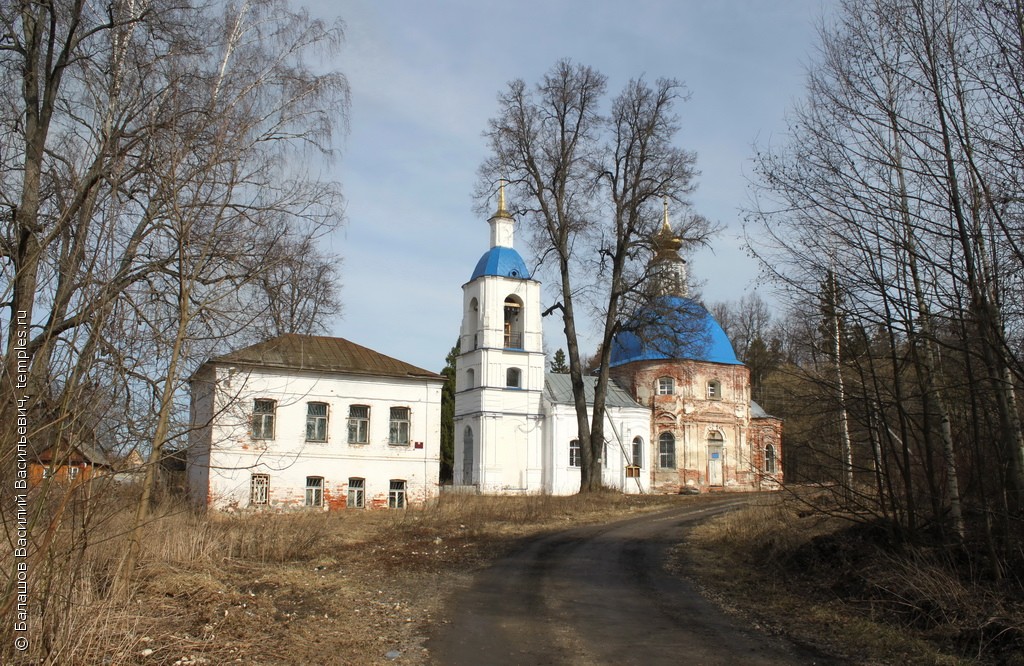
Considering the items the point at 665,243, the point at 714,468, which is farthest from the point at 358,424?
the point at 714,468

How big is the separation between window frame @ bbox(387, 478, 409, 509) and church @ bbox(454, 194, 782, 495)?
1113 cm

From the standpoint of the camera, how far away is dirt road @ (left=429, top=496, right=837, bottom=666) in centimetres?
823

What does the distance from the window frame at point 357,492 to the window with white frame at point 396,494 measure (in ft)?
2.66

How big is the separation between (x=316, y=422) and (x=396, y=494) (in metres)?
3.51

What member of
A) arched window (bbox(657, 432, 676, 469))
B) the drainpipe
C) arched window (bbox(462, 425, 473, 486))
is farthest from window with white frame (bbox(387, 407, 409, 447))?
arched window (bbox(657, 432, 676, 469))

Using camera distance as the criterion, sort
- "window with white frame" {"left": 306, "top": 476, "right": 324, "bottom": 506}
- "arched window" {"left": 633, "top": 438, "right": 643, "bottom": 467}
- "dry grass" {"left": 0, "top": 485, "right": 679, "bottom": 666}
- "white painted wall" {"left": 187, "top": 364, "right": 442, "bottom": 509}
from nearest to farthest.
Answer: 1. "dry grass" {"left": 0, "top": 485, "right": 679, "bottom": 666}
2. "white painted wall" {"left": 187, "top": 364, "right": 442, "bottom": 509}
3. "window with white frame" {"left": 306, "top": 476, "right": 324, "bottom": 506}
4. "arched window" {"left": 633, "top": 438, "right": 643, "bottom": 467}

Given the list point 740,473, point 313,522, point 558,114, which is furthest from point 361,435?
point 740,473

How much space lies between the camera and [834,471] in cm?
1194

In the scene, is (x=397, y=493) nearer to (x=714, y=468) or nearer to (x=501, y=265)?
(x=501, y=265)

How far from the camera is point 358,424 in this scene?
27.8 metres

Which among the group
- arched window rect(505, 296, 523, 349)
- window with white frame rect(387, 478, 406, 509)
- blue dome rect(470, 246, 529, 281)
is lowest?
window with white frame rect(387, 478, 406, 509)

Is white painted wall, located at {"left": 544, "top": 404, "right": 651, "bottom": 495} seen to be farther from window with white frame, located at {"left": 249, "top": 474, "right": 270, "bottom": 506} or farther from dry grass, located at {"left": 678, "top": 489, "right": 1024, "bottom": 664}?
dry grass, located at {"left": 678, "top": 489, "right": 1024, "bottom": 664}

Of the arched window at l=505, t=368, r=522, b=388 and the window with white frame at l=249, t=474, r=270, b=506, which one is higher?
the arched window at l=505, t=368, r=522, b=388

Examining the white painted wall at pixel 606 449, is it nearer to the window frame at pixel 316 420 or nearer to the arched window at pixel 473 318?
the arched window at pixel 473 318
